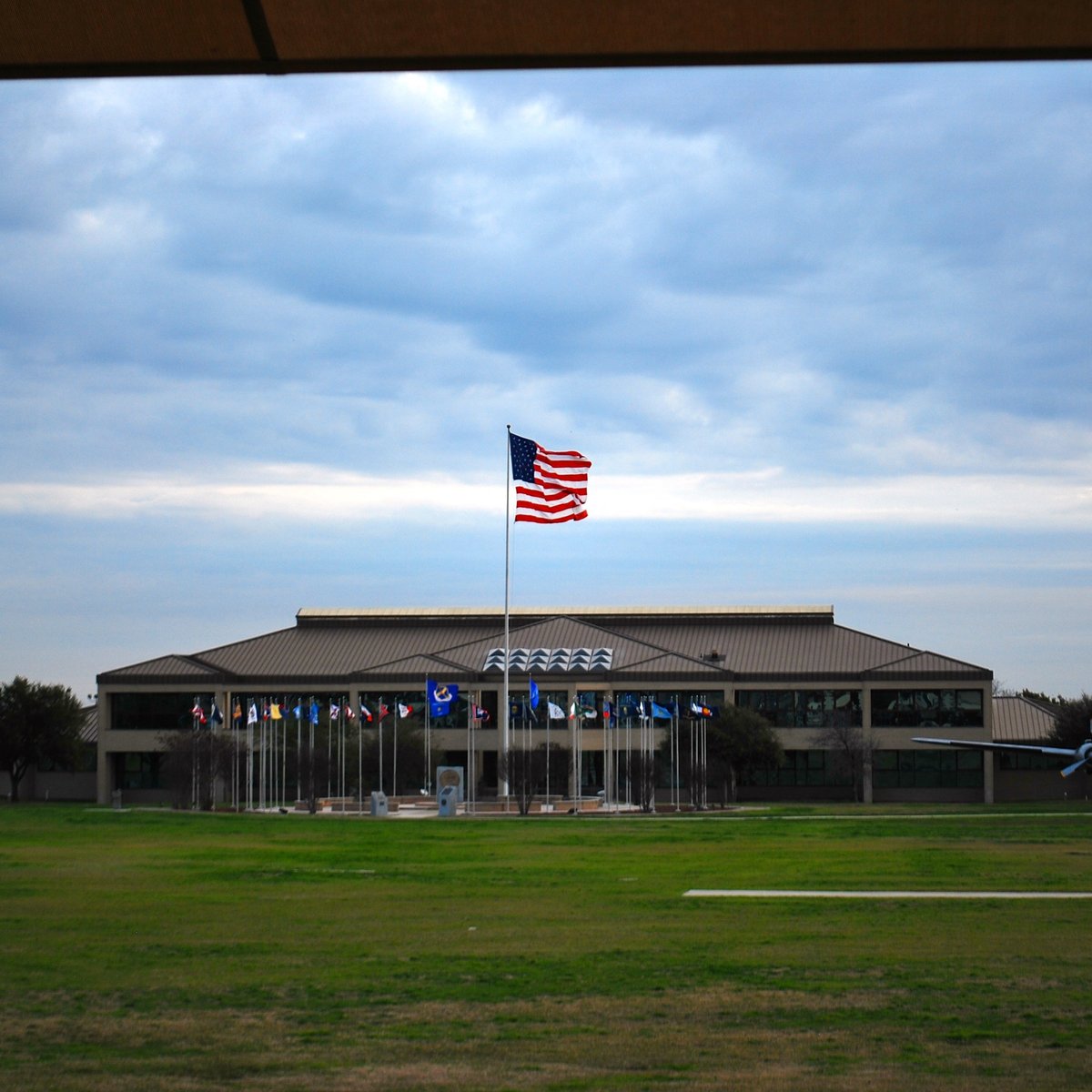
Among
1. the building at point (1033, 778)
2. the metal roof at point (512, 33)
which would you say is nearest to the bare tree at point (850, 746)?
the building at point (1033, 778)

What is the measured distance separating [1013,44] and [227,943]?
15.2 m

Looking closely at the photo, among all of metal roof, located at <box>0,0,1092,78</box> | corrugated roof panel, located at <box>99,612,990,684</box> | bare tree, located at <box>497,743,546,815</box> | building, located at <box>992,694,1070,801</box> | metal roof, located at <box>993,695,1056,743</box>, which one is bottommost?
building, located at <box>992,694,1070,801</box>

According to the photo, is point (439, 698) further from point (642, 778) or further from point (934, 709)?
point (934, 709)

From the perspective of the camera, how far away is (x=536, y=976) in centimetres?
1425

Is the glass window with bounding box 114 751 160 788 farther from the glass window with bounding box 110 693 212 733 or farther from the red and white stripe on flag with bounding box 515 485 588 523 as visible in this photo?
the red and white stripe on flag with bounding box 515 485 588 523

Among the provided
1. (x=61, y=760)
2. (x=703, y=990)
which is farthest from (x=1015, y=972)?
(x=61, y=760)

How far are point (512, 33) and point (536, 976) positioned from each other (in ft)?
38.5

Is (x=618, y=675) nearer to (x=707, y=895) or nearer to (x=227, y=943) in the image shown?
(x=707, y=895)

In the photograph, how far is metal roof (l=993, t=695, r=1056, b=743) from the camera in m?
96.6

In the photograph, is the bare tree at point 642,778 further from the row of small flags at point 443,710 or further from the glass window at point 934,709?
the glass window at point 934,709

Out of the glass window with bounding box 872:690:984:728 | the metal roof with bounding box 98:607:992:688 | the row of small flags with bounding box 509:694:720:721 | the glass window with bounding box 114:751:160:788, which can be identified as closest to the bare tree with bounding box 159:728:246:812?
the row of small flags with bounding box 509:694:720:721

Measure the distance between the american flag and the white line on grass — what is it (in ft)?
111

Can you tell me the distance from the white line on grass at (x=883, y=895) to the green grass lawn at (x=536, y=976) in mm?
890

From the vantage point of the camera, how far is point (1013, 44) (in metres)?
4.04
